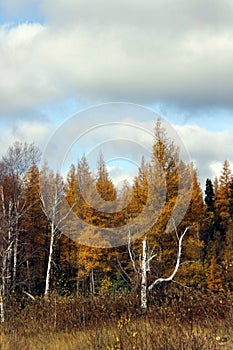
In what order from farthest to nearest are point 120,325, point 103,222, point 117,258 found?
point 117,258 < point 103,222 < point 120,325

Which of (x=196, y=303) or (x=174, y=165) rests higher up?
(x=174, y=165)

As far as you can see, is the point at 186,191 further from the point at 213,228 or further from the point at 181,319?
the point at 213,228

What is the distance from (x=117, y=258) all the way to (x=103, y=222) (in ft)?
6.81

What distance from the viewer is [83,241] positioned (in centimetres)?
2164

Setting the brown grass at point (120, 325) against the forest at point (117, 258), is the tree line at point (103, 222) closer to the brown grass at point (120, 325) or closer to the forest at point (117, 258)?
A: the forest at point (117, 258)

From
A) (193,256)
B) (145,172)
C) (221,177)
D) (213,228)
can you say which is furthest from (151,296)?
(221,177)

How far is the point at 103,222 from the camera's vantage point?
66.8ft

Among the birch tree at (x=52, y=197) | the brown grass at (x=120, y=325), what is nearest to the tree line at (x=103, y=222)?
the birch tree at (x=52, y=197)

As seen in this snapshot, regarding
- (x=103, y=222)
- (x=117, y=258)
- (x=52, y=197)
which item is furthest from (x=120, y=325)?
(x=52, y=197)

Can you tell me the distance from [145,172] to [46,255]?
12.2 m

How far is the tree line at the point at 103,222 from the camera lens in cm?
1720

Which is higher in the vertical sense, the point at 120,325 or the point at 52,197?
the point at 52,197

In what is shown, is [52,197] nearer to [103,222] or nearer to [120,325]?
[103,222]

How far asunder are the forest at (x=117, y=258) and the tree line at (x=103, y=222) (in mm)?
50
